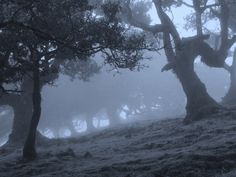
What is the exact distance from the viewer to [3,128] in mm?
63000

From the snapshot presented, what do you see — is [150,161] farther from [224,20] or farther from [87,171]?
[224,20]

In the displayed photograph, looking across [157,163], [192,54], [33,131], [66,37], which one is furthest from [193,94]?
[157,163]

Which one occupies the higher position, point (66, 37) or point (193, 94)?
point (66, 37)

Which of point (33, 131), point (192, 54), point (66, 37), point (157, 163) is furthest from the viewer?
point (192, 54)

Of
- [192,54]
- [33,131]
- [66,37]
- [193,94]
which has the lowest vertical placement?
[33,131]

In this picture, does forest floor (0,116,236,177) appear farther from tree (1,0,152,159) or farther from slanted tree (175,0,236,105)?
slanted tree (175,0,236,105)

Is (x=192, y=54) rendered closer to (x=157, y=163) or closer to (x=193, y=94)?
(x=193, y=94)

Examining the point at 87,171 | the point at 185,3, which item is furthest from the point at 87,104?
the point at 87,171

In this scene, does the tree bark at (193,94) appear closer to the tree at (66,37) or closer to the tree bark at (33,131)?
the tree at (66,37)

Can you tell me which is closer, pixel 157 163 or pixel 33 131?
pixel 157 163

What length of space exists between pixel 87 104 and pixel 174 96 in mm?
18619

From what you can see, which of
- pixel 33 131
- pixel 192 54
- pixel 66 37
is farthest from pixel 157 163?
pixel 192 54

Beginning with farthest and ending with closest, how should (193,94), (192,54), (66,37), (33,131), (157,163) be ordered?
(192,54) → (193,94) → (33,131) → (66,37) → (157,163)

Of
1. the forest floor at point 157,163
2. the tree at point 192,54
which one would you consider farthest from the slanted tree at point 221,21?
the forest floor at point 157,163
